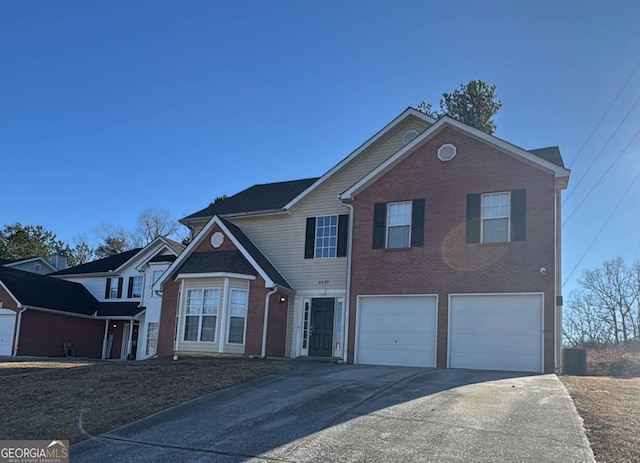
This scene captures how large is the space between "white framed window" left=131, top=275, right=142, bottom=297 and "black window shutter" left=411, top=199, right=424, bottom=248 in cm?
1972

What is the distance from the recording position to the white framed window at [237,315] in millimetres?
19625

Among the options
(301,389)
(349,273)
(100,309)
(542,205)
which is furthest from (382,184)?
(100,309)

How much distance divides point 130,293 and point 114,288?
1519mm

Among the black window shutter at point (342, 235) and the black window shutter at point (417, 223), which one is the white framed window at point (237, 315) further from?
the black window shutter at point (417, 223)

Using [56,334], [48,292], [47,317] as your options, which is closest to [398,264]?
[47,317]

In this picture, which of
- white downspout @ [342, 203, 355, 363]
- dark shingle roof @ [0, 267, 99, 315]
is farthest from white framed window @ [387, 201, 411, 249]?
dark shingle roof @ [0, 267, 99, 315]

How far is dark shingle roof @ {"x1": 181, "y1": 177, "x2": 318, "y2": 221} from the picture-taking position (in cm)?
2262

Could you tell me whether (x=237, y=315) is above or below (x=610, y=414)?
above

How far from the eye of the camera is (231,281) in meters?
19.9

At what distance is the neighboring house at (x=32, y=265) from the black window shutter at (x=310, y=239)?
88.6 ft

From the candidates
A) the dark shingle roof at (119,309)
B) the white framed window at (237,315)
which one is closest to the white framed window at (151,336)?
the dark shingle roof at (119,309)

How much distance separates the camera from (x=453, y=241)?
1731cm

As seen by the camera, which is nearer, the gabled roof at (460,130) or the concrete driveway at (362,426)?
the concrete driveway at (362,426)

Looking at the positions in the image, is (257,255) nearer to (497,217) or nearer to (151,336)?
(497,217)
